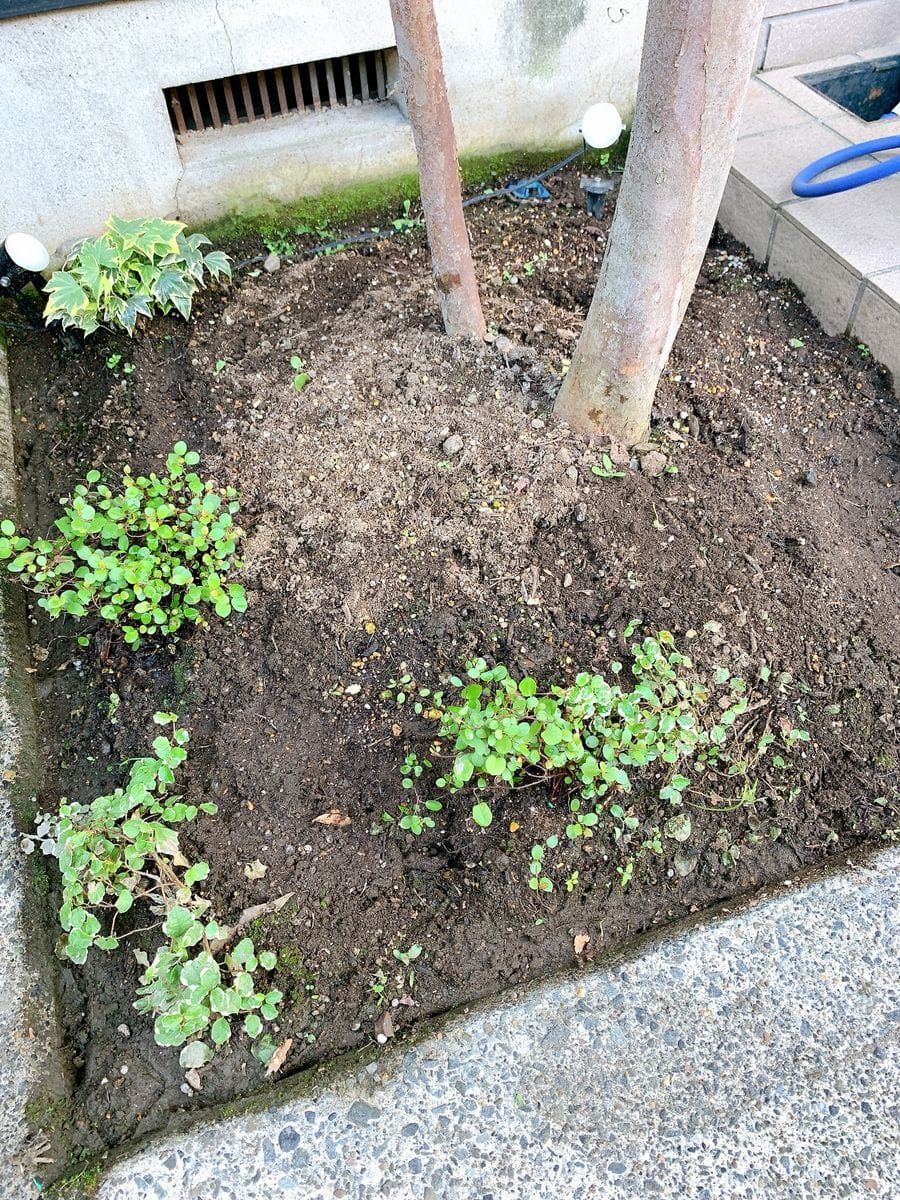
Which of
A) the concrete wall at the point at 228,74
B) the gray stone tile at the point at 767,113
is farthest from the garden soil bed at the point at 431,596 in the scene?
the gray stone tile at the point at 767,113

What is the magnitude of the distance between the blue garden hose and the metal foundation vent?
5.76 ft

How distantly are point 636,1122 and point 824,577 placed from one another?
5.01ft

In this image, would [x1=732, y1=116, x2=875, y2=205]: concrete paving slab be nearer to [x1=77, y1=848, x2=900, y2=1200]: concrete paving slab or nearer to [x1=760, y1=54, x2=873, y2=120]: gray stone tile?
[x1=760, y1=54, x2=873, y2=120]: gray stone tile

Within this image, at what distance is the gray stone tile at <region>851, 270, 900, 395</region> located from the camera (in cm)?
296

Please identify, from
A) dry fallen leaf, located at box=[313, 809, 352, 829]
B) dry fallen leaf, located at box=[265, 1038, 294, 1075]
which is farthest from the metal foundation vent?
dry fallen leaf, located at box=[265, 1038, 294, 1075]

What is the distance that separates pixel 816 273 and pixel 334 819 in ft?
8.62

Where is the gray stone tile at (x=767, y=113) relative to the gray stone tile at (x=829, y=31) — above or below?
below

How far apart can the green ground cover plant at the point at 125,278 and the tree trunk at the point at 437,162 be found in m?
1.06

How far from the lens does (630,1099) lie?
174 centimetres

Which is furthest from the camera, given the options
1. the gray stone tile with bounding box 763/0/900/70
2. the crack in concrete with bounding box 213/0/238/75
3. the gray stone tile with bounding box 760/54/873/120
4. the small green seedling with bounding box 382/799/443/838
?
the gray stone tile with bounding box 763/0/900/70

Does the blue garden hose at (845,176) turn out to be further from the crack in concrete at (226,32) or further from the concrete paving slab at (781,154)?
the crack in concrete at (226,32)

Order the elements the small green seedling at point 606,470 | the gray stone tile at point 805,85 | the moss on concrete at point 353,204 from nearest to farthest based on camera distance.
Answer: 1. the small green seedling at point 606,470
2. the moss on concrete at point 353,204
3. the gray stone tile at point 805,85

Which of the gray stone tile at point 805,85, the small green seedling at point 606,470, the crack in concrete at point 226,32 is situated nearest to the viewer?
the small green seedling at point 606,470

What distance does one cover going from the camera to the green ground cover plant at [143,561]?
2.36 m
